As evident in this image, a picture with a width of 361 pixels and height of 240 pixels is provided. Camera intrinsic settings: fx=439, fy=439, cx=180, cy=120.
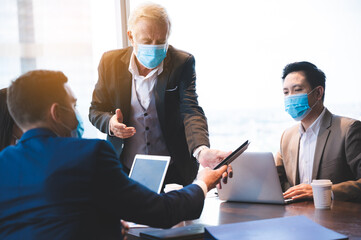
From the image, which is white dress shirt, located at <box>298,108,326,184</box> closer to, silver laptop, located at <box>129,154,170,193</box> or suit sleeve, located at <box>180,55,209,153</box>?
suit sleeve, located at <box>180,55,209,153</box>

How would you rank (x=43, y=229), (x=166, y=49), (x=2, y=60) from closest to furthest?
(x=43, y=229)
(x=166, y=49)
(x=2, y=60)

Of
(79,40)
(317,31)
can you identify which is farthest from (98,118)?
(317,31)

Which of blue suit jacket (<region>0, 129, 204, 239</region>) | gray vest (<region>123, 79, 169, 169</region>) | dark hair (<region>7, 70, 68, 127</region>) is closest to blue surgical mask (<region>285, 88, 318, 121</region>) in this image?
gray vest (<region>123, 79, 169, 169</region>)

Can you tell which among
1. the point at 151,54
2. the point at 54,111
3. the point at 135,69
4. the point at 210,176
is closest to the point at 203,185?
the point at 210,176

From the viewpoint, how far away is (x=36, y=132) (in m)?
1.33

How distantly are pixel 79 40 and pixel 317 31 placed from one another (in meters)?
3.10

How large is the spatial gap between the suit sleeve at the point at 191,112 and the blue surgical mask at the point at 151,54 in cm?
16

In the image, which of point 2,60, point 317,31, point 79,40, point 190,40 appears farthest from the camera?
point 190,40

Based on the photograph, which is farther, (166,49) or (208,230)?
(166,49)

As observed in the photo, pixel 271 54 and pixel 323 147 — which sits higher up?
pixel 271 54

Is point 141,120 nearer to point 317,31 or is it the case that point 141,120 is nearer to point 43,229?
point 43,229

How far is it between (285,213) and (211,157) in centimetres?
47

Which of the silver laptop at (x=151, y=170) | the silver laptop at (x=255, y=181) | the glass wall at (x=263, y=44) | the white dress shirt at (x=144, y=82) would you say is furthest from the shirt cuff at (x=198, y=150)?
the glass wall at (x=263, y=44)

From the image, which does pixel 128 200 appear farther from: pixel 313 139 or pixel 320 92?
pixel 320 92
